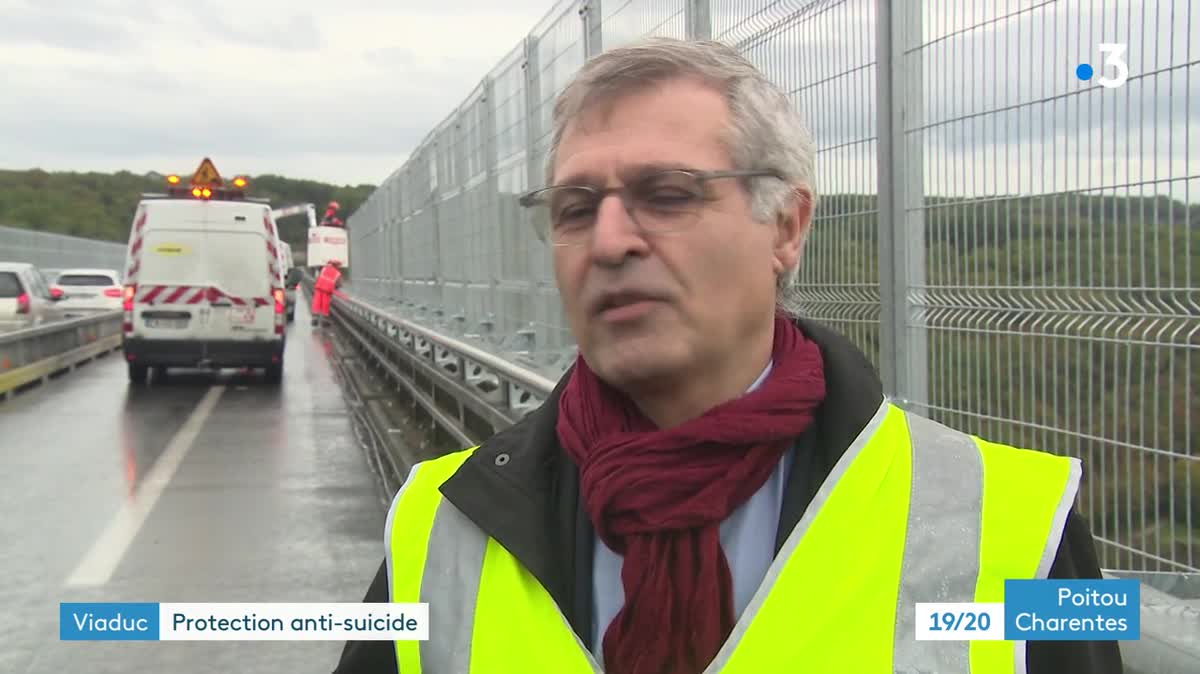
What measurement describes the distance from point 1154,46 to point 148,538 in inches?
280

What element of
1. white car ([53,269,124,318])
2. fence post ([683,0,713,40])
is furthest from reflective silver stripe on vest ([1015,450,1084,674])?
white car ([53,269,124,318])

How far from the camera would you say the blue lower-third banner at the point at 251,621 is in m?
1.89

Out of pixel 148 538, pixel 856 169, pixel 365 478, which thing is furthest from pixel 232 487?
pixel 856 169

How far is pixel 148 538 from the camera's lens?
8539 millimetres

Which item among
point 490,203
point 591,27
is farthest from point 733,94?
point 490,203

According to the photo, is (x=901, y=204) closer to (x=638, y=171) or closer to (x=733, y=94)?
(x=733, y=94)

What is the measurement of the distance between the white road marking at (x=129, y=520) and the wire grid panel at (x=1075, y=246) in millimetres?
5274

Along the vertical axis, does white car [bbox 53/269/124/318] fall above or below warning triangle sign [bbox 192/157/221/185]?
below

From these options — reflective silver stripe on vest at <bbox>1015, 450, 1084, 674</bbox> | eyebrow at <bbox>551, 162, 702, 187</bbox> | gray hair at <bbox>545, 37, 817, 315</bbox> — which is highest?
gray hair at <bbox>545, 37, 817, 315</bbox>

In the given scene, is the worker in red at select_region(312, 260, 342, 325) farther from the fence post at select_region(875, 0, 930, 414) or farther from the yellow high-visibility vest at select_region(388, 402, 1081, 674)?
the yellow high-visibility vest at select_region(388, 402, 1081, 674)

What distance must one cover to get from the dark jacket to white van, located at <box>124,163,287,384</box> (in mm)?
17865

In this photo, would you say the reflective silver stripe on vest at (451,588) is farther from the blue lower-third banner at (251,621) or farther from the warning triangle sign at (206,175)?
the warning triangle sign at (206,175)

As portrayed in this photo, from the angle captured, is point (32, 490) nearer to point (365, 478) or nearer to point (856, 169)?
point (365, 478)

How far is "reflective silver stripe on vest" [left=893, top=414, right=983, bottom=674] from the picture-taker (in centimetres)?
164
